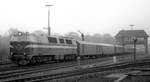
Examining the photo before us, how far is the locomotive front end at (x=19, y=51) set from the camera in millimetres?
23125

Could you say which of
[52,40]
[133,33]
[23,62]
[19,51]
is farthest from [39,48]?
[133,33]

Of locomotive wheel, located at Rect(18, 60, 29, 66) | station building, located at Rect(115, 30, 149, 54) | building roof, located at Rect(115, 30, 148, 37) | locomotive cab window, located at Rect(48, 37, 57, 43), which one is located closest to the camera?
locomotive wheel, located at Rect(18, 60, 29, 66)

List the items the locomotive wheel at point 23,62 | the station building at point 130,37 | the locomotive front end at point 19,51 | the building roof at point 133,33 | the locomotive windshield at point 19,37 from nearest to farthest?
the locomotive front end at point 19,51
the locomotive wheel at point 23,62
the locomotive windshield at point 19,37
the station building at point 130,37
the building roof at point 133,33

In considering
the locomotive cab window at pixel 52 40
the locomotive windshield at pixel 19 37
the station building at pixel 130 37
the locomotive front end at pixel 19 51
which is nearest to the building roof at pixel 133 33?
the station building at pixel 130 37

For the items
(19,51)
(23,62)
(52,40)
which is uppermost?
(52,40)

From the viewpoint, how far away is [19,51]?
23.4 m

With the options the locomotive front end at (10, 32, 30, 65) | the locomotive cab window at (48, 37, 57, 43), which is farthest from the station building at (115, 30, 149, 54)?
the locomotive front end at (10, 32, 30, 65)

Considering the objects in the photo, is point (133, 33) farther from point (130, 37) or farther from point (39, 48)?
point (39, 48)

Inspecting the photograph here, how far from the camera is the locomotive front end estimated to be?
75.9 feet

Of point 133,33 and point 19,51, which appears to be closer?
point 19,51

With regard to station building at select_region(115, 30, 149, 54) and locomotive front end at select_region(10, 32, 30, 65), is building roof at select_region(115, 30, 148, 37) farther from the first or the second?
locomotive front end at select_region(10, 32, 30, 65)

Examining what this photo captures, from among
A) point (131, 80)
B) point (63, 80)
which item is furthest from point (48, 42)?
point (131, 80)

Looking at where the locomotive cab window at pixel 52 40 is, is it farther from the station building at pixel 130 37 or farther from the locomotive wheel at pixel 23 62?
the station building at pixel 130 37

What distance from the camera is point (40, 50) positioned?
25.0 meters
